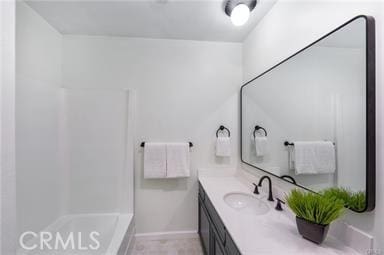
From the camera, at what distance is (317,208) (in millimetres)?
883

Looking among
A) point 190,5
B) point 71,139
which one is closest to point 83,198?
point 71,139

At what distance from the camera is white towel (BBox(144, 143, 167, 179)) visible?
2064mm

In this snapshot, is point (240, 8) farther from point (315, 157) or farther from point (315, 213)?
point (315, 213)

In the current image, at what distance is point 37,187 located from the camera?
1.72 metres

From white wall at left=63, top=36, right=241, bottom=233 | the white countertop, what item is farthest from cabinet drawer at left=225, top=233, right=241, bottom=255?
white wall at left=63, top=36, right=241, bottom=233

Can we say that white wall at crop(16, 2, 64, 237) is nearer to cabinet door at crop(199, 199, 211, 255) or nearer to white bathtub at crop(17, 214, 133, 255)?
white bathtub at crop(17, 214, 133, 255)

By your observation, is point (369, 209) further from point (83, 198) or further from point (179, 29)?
point (83, 198)

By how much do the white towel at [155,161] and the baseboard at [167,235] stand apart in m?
0.72

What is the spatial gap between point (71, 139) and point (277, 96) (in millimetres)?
2224

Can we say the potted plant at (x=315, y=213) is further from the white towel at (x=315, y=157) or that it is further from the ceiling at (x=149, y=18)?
the ceiling at (x=149, y=18)

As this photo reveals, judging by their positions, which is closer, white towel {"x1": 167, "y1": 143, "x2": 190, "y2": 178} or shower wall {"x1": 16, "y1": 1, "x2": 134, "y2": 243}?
shower wall {"x1": 16, "y1": 1, "x2": 134, "y2": 243}

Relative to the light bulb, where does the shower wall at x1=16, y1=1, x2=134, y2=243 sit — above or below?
below

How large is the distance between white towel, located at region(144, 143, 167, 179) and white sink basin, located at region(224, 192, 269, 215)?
0.79 metres

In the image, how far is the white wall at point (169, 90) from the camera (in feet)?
6.98
